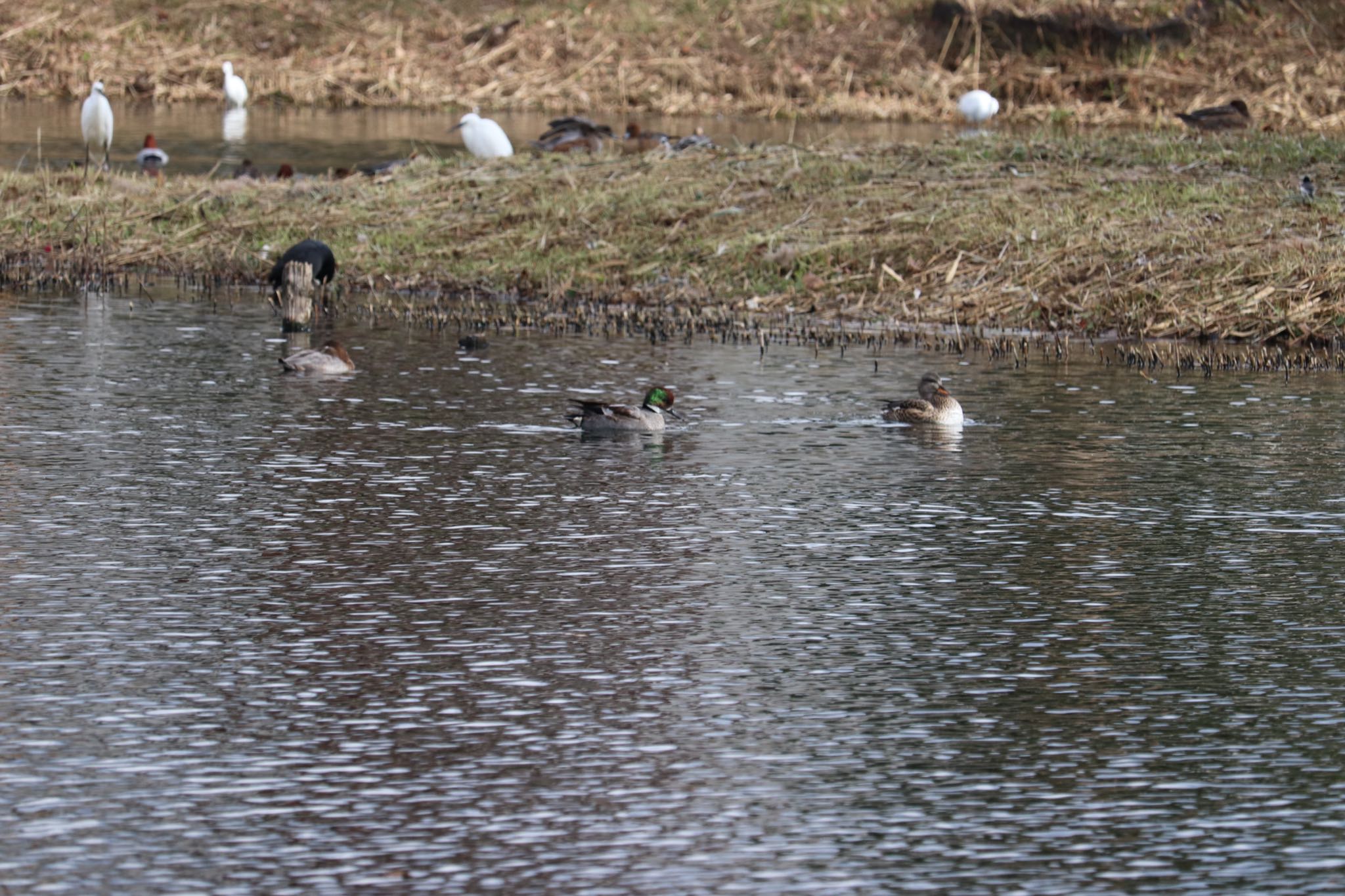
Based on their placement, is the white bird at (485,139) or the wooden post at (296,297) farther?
the white bird at (485,139)

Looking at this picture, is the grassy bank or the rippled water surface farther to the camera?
the grassy bank

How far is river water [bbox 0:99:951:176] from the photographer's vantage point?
35.7m

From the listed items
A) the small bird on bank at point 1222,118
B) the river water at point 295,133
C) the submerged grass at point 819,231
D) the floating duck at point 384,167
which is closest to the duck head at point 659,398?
the submerged grass at point 819,231

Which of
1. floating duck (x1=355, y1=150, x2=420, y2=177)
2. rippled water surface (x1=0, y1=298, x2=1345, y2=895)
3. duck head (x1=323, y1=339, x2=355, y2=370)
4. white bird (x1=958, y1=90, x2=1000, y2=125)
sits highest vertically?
white bird (x1=958, y1=90, x2=1000, y2=125)

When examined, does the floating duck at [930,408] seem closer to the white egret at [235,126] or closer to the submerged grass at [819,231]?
the submerged grass at [819,231]

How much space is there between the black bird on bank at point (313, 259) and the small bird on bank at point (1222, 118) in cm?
1582

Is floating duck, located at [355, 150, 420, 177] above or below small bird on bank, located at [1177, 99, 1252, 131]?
below

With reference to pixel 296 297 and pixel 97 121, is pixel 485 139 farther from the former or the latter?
pixel 296 297

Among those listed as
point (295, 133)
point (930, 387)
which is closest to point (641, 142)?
point (295, 133)

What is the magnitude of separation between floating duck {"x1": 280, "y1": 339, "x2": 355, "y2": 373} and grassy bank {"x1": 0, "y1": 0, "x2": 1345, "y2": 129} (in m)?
30.9

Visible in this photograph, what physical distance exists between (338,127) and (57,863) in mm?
38288

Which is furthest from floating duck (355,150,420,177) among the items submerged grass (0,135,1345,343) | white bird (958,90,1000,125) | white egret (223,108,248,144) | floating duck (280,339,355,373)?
white bird (958,90,1000,125)

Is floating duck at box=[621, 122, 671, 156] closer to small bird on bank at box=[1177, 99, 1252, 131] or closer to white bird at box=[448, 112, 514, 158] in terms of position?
white bird at box=[448, 112, 514, 158]

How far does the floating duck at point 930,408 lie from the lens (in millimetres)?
16078
